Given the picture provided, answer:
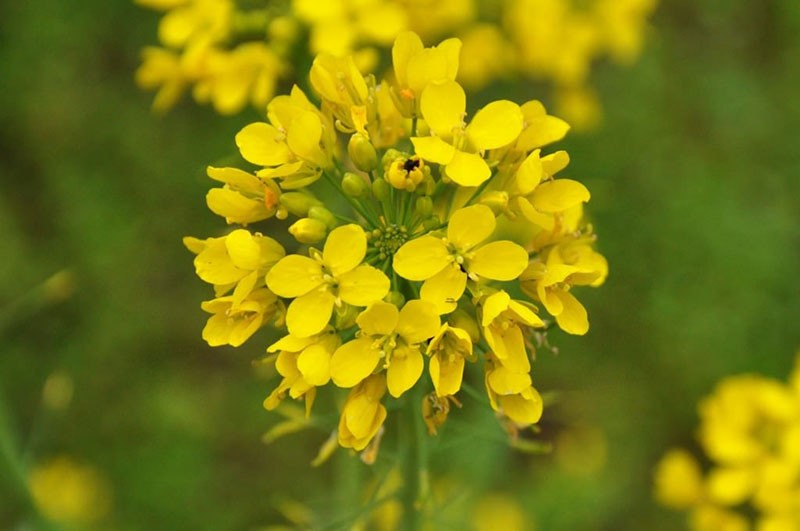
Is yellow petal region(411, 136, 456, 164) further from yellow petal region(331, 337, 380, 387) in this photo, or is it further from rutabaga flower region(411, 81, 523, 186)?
yellow petal region(331, 337, 380, 387)

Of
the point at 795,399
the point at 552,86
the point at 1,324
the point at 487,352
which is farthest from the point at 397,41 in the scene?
the point at 552,86

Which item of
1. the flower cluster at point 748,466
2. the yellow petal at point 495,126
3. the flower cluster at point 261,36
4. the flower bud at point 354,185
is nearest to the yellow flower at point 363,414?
the flower bud at point 354,185

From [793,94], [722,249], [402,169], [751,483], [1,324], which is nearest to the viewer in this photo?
[402,169]

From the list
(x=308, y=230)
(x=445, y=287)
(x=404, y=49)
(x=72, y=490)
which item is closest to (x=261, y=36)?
(x=404, y=49)

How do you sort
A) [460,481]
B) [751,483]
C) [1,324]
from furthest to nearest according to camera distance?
1. [1,324]
2. [460,481]
3. [751,483]

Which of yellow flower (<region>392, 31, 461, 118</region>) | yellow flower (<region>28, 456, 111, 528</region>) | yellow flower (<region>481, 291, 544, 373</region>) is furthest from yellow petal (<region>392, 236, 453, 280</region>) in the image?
yellow flower (<region>28, 456, 111, 528</region>)

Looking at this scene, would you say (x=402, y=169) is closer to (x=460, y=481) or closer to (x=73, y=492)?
(x=460, y=481)

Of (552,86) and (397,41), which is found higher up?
(397,41)

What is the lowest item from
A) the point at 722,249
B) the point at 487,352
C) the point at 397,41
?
the point at 722,249
